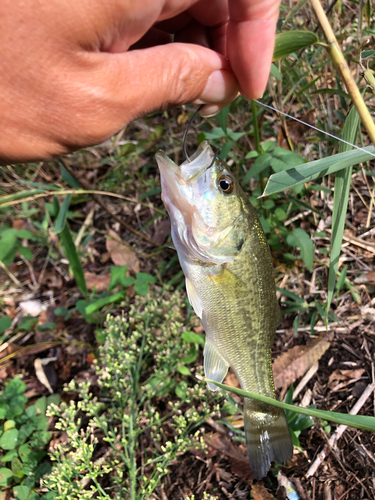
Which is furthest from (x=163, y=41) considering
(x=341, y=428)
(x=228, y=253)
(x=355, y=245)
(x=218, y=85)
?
(x=341, y=428)

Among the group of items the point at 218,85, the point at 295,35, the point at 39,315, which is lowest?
the point at 39,315

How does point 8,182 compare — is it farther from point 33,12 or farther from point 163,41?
point 33,12

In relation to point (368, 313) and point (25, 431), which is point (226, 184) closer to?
point (368, 313)

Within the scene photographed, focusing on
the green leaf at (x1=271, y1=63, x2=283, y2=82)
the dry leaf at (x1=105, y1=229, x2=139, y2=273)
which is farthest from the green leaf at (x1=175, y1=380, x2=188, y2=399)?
the green leaf at (x1=271, y1=63, x2=283, y2=82)

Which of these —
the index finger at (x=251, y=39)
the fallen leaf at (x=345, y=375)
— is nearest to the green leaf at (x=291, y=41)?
the index finger at (x=251, y=39)

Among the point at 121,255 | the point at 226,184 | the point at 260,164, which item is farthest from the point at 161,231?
the point at 226,184

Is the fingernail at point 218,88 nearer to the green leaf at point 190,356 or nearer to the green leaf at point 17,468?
the green leaf at point 190,356
